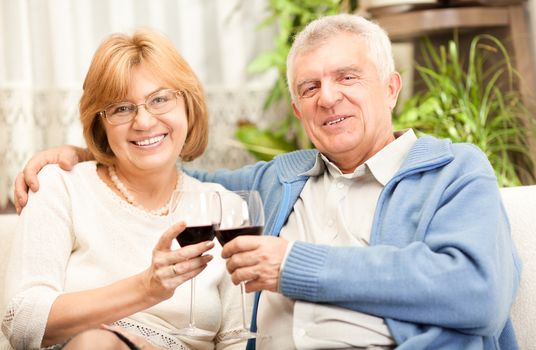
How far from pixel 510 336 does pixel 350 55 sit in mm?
811

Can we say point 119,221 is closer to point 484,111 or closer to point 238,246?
point 238,246

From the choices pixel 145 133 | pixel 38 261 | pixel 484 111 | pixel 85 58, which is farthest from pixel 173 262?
pixel 85 58

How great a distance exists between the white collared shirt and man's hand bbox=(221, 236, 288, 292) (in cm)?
4

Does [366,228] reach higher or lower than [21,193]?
lower

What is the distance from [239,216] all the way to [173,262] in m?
0.17

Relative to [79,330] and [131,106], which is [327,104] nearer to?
[131,106]

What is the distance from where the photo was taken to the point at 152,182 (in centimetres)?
214

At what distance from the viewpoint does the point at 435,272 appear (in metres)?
1.64

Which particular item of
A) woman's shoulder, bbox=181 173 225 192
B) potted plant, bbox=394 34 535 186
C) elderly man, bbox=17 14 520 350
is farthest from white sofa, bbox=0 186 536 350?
potted plant, bbox=394 34 535 186

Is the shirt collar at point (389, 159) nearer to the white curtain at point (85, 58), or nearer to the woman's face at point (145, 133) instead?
the woman's face at point (145, 133)

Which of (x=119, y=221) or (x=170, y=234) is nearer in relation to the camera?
(x=170, y=234)

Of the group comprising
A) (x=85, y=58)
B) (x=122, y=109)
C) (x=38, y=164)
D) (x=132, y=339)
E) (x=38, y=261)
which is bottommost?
(x=132, y=339)

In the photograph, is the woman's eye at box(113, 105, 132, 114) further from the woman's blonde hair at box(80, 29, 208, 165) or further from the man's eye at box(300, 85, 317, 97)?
the man's eye at box(300, 85, 317, 97)

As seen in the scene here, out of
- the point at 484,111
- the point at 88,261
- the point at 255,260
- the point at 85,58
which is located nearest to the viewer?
the point at 255,260
